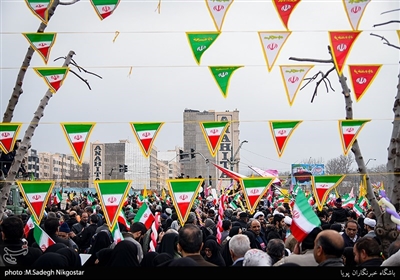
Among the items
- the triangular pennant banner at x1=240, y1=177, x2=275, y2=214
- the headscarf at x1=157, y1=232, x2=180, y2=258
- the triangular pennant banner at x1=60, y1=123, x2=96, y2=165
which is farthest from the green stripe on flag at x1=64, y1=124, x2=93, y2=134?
the triangular pennant banner at x1=240, y1=177, x2=275, y2=214

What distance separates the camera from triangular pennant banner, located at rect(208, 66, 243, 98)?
10.8 m

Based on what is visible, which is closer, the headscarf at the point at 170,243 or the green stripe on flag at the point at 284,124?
the headscarf at the point at 170,243

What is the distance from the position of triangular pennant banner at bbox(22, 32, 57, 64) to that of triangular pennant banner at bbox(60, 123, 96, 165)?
1362mm

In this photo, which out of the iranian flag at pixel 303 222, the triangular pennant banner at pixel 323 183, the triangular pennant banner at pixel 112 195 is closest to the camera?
the iranian flag at pixel 303 222

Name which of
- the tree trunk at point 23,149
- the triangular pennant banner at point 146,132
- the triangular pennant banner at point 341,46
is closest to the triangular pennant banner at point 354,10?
the triangular pennant banner at point 341,46

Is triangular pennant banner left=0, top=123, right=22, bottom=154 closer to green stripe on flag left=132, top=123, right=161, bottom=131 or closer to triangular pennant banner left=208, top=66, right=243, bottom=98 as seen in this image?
green stripe on flag left=132, top=123, right=161, bottom=131

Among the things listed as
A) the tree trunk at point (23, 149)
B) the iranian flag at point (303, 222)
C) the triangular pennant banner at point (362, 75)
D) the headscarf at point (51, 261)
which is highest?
the triangular pennant banner at point (362, 75)

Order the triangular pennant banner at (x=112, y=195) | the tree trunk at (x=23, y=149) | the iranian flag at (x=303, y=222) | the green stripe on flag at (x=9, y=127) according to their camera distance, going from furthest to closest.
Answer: the tree trunk at (x=23, y=149)
the green stripe on flag at (x=9, y=127)
the triangular pennant banner at (x=112, y=195)
the iranian flag at (x=303, y=222)

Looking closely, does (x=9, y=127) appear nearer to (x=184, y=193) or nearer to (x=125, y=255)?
(x=184, y=193)

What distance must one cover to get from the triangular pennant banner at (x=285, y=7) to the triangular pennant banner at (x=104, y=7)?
9.11 ft

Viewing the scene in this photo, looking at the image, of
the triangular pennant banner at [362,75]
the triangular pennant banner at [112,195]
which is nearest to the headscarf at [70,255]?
the triangular pennant banner at [112,195]

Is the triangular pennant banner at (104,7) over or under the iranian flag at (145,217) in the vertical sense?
over

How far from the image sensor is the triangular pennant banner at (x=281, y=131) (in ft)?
36.6

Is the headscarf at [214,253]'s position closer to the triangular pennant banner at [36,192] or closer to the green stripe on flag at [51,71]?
the triangular pennant banner at [36,192]
